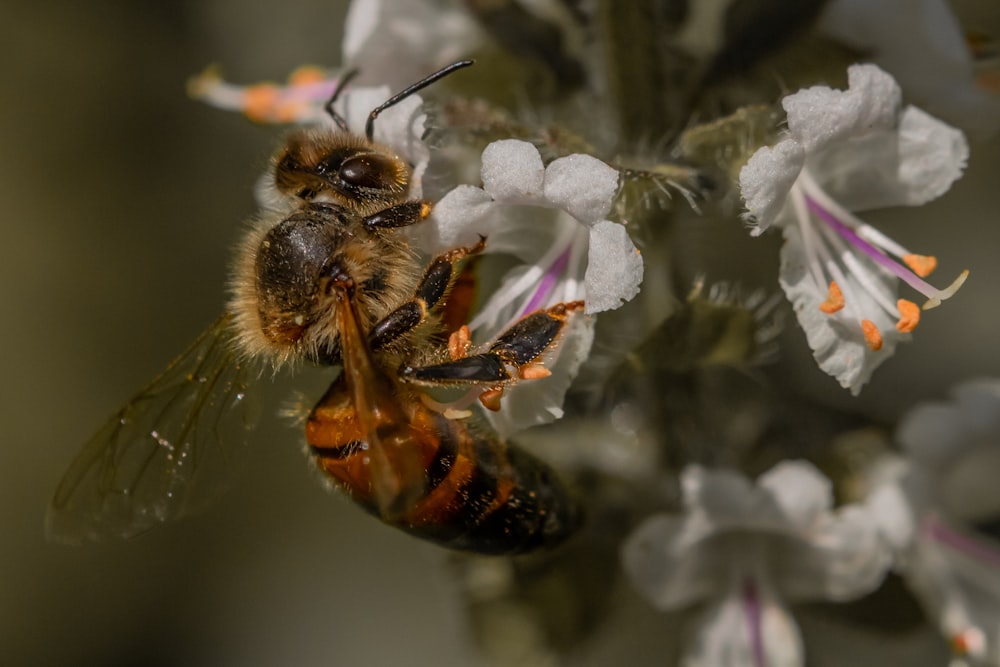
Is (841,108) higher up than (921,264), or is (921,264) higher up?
(841,108)

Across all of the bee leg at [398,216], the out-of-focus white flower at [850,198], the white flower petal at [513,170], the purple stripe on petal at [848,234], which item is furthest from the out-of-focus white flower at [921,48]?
the bee leg at [398,216]

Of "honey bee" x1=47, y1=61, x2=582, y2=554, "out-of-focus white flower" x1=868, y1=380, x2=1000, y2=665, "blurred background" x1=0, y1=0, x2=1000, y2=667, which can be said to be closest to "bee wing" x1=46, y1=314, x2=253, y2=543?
"honey bee" x1=47, y1=61, x2=582, y2=554

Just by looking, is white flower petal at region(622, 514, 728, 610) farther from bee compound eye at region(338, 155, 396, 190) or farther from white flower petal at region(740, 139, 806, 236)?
bee compound eye at region(338, 155, 396, 190)

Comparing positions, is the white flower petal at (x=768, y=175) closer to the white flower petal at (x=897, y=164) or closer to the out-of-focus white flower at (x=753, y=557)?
the white flower petal at (x=897, y=164)

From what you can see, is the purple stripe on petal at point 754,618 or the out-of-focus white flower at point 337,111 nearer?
the out-of-focus white flower at point 337,111

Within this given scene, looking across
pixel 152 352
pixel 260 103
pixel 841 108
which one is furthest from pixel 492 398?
pixel 152 352

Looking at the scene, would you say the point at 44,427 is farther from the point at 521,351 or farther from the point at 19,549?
the point at 521,351

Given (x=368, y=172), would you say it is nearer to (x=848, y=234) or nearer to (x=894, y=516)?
(x=848, y=234)
